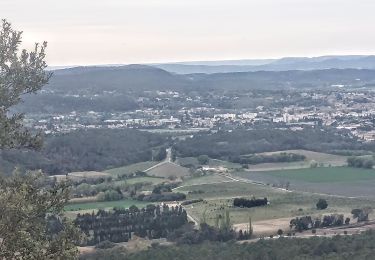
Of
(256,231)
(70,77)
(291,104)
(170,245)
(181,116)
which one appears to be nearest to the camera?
(170,245)

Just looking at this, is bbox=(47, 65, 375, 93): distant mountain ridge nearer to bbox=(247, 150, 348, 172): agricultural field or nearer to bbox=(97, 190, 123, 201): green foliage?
bbox=(247, 150, 348, 172): agricultural field

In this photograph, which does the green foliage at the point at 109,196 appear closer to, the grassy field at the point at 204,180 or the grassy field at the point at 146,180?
the grassy field at the point at 146,180

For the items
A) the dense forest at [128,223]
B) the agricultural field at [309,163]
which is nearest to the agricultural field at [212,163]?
the agricultural field at [309,163]

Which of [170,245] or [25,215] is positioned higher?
[25,215]

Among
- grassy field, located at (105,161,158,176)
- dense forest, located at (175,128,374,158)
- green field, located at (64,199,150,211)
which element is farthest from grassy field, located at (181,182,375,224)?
dense forest, located at (175,128,374,158)

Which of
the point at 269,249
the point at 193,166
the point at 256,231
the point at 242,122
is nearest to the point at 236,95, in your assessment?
the point at 242,122

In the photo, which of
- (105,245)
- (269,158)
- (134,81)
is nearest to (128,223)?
(105,245)

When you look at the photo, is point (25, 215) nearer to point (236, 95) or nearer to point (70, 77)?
point (236, 95)
